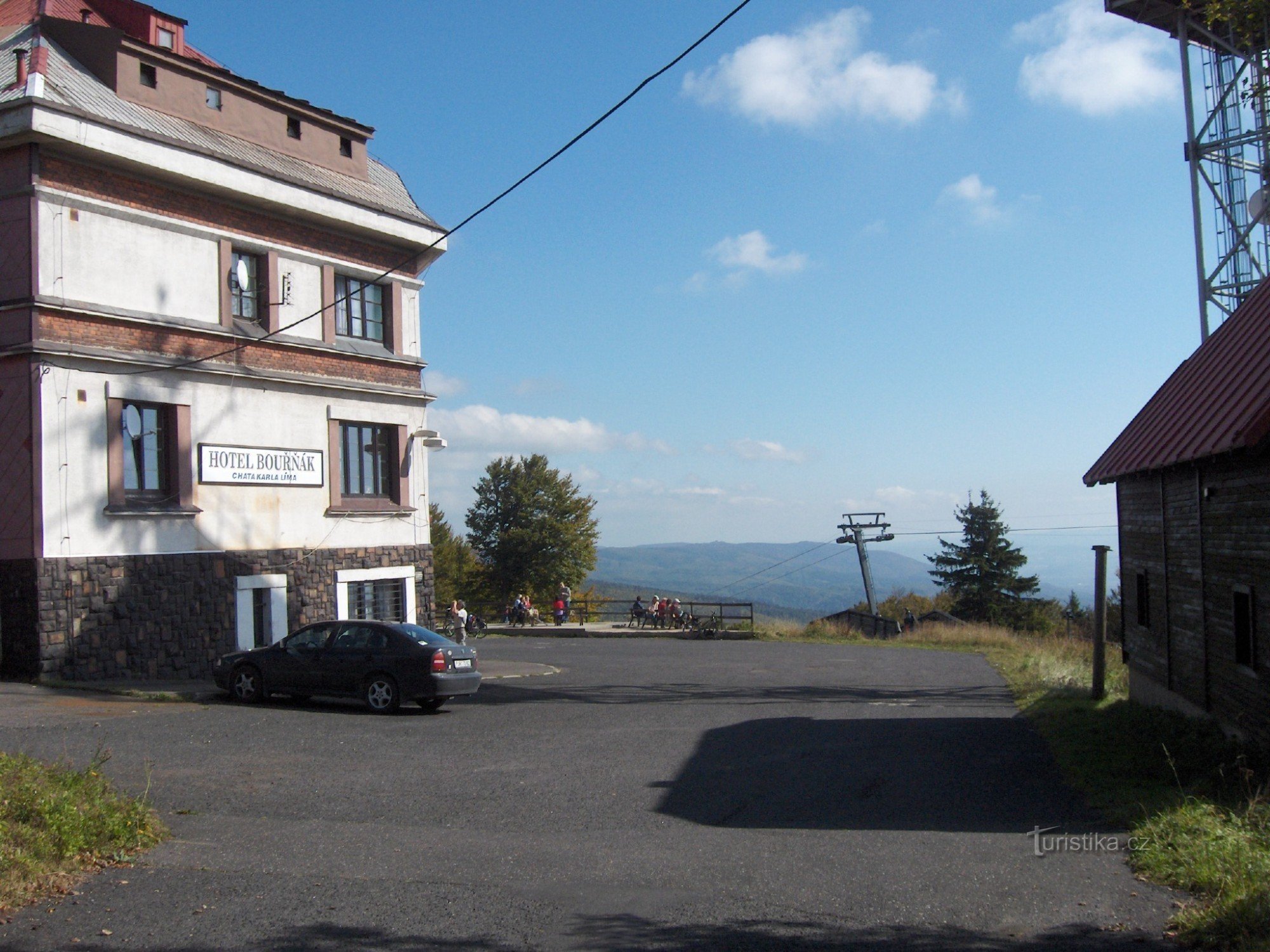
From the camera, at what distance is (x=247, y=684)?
17.1 metres

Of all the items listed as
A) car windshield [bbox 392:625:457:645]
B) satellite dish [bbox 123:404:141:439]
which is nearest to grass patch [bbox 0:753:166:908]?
car windshield [bbox 392:625:457:645]

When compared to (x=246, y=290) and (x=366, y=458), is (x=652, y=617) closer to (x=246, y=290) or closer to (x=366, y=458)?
(x=366, y=458)

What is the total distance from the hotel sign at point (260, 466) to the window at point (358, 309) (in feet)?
10.0

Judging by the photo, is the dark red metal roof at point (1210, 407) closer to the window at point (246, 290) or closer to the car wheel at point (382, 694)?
the car wheel at point (382, 694)

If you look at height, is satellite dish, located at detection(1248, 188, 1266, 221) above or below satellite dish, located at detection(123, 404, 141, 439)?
above

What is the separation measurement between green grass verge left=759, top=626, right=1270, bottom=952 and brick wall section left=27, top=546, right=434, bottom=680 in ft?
46.8

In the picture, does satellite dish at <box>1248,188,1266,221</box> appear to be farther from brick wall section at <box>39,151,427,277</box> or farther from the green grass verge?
brick wall section at <box>39,151,427,277</box>

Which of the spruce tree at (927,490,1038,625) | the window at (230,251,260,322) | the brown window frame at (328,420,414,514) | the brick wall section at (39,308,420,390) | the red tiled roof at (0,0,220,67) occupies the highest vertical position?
the red tiled roof at (0,0,220,67)

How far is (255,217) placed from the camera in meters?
21.9

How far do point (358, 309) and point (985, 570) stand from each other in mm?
56898

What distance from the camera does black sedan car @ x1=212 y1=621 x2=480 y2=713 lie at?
1622 cm

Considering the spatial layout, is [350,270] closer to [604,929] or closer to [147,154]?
[147,154]

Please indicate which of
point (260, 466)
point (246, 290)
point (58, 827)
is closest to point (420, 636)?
point (260, 466)

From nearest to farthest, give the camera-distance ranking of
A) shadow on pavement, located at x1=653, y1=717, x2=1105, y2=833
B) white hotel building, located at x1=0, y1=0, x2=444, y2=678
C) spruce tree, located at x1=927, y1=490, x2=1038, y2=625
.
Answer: shadow on pavement, located at x1=653, y1=717, x2=1105, y2=833 < white hotel building, located at x1=0, y1=0, x2=444, y2=678 < spruce tree, located at x1=927, y1=490, x2=1038, y2=625
